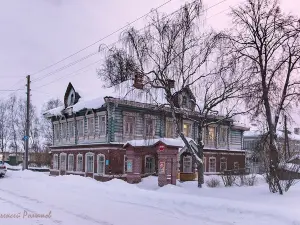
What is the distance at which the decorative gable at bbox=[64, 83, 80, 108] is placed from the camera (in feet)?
118

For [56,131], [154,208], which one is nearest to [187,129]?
[56,131]

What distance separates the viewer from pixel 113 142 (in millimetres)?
30859

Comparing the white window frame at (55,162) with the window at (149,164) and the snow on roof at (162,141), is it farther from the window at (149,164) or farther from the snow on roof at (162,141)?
the snow on roof at (162,141)

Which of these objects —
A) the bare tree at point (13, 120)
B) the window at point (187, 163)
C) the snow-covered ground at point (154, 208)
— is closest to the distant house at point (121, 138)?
the window at point (187, 163)

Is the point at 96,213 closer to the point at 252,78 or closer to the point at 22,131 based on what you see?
A: the point at 252,78

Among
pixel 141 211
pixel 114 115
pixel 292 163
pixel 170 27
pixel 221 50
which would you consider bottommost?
pixel 141 211

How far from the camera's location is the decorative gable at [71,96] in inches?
1421

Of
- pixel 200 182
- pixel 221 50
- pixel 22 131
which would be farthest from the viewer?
pixel 22 131

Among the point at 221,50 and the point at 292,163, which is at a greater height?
the point at 221,50

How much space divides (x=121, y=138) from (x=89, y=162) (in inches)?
182

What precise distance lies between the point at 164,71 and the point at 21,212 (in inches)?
446

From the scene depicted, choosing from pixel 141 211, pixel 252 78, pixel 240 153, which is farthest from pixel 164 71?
pixel 240 153

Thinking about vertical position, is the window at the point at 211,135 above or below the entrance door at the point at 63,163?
above

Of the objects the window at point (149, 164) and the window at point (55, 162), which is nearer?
the window at point (149, 164)
